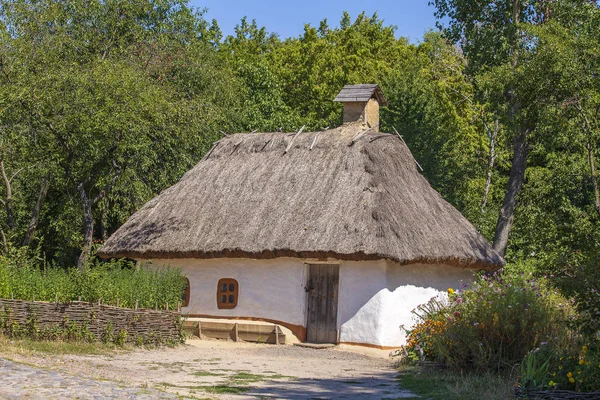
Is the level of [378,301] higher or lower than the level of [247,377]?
higher

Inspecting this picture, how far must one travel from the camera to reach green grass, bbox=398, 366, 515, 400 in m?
10.4

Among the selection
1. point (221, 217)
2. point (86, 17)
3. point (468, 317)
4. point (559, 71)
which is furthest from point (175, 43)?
point (468, 317)

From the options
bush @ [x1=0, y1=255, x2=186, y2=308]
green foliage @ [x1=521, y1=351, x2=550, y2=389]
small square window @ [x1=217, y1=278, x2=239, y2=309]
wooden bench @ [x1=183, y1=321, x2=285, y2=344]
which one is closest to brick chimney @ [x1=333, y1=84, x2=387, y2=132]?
small square window @ [x1=217, y1=278, x2=239, y2=309]

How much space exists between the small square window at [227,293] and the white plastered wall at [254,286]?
0.33 feet

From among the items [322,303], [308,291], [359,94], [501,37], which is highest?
[501,37]

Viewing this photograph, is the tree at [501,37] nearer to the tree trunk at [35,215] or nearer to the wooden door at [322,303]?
the wooden door at [322,303]

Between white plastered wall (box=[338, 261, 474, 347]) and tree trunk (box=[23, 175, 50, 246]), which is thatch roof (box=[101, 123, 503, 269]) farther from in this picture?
tree trunk (box=[23, 175, 50, 246])

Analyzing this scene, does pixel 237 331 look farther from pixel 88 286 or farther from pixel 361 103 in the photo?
pixel 361 103

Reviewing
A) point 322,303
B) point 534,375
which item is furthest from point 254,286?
point 534,375

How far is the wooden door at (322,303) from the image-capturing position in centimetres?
1847

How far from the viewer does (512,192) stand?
22.4 meters

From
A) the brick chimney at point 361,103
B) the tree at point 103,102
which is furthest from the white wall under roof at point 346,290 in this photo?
the brick chimney at point 361,103

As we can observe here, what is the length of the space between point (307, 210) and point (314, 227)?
86 centimetres

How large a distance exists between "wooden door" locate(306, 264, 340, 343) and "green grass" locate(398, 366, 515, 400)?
4.92m
